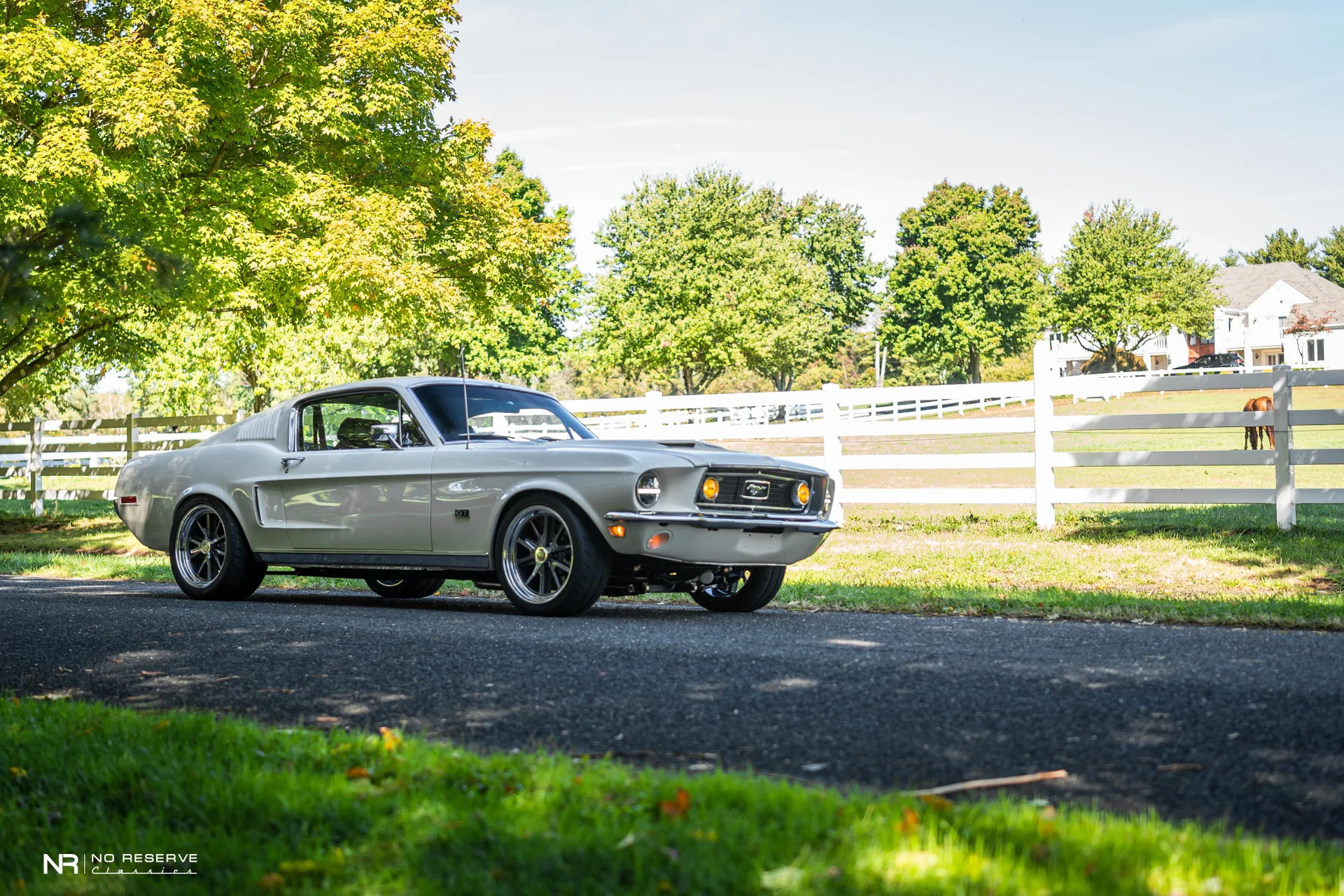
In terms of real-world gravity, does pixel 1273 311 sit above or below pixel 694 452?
above

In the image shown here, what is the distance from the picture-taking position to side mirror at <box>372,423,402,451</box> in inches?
352

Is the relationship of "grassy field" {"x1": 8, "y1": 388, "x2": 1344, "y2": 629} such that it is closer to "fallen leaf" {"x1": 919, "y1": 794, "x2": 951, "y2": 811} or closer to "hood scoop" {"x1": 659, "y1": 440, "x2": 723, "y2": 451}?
"hood scoop" {"x1": 659, "y1": 440, "x2": 723, "y2": 451}

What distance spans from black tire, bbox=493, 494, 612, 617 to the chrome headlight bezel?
0.41 m

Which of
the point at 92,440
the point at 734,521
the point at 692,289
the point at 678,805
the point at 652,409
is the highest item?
the point at 692,289

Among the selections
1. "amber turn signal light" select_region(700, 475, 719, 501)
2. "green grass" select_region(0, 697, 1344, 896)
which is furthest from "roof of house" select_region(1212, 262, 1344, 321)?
"green grass" select_region(0, 697, 1344, 896)

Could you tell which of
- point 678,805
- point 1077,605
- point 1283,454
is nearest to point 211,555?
point 1077,605

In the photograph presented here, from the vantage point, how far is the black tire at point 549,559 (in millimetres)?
7832

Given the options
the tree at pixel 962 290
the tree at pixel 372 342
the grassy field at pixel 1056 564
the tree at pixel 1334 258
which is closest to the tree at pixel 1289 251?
the tree at pixel 1334 258

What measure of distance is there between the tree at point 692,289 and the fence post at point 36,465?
32437mm

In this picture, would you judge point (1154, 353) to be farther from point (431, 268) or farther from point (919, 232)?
point (431, 268)

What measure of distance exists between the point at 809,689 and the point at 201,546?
6381mm

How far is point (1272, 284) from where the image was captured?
91.4 meters

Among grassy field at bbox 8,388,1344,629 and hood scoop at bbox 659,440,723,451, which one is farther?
grassy field at bbox 8,388,1344,629

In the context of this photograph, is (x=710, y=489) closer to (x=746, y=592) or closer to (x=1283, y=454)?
(x=746, y=592)
